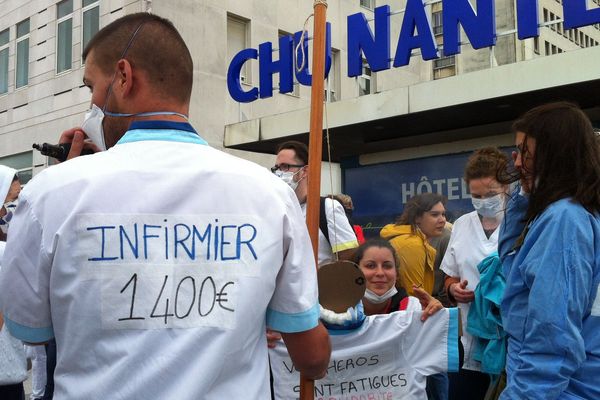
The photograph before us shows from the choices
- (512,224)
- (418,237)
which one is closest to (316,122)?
(512,224)

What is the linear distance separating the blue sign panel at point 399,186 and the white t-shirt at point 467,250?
5.55 meters

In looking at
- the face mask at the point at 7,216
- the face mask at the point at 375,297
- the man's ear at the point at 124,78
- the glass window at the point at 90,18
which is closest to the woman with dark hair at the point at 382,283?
the face mask at the point at 375,297

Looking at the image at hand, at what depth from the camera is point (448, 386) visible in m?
3.88

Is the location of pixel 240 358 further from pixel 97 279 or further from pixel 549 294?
pixel 549 294

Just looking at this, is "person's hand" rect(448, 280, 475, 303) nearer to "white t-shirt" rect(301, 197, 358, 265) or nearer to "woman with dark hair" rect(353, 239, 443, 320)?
"woman with dark hair" rect(353, 239, 443, 320)

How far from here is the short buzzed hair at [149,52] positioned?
5.60 ft

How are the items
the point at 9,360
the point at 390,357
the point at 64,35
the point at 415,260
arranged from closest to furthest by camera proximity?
the point at 9,360
the point at 390,357
the point at 415,260
the point at 64,35

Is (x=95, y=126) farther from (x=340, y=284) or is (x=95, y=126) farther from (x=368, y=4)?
(x=368, y=4)

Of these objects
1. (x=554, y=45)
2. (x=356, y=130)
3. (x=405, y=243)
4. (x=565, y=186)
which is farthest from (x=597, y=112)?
(x=554, y=45)

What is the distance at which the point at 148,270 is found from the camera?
1.55 m

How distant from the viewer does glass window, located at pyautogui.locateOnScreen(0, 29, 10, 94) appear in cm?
2141

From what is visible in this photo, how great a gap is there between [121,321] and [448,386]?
279 centimetres

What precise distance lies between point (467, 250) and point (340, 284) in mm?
1229

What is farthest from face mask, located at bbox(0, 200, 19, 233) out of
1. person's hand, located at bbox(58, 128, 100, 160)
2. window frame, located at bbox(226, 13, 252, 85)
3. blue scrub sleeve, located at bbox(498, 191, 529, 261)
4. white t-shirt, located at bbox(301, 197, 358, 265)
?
window frame, located at bbox(226, 13, 252, 85)
